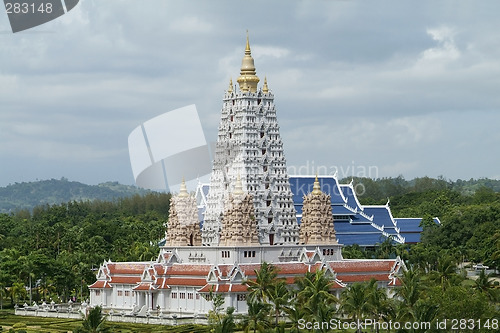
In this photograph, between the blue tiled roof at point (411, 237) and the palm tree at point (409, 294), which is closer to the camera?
the palm tree at point (409, 294)

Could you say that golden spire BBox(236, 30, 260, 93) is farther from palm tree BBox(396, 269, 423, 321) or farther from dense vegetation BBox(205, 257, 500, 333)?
palm tree BBox(396, 269, 423, 321)

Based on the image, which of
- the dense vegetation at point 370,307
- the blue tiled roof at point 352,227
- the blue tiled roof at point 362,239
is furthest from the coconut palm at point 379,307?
the blue tiled roof at point 352,227

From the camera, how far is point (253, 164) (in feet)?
348

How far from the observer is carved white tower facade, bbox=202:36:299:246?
10562cm

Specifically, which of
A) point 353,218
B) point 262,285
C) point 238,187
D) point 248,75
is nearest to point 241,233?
point 238,187

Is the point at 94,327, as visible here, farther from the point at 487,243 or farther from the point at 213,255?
the point at 487,243

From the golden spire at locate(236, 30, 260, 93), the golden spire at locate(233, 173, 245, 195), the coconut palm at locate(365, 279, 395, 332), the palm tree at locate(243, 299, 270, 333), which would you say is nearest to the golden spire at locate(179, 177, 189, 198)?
the golden spire at locate(233, 173, 245, 195)

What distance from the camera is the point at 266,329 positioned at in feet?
268

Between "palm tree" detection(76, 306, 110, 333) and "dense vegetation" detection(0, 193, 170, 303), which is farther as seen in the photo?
"dense vegetation" detection(0, 193, 170, 303)

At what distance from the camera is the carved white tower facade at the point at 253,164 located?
347ft

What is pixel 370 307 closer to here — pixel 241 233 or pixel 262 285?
pixel 262 285

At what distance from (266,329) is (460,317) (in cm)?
1405

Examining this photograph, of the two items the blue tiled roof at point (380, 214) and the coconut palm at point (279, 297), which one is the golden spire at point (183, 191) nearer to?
the coconut palm at point (279, 297)

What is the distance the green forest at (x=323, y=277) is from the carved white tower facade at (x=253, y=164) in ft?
38.2
